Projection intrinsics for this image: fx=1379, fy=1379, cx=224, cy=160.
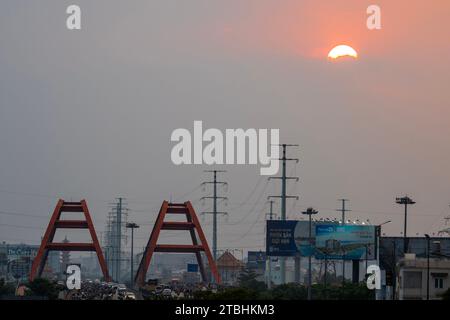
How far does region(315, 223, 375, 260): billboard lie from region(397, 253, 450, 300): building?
4217cm

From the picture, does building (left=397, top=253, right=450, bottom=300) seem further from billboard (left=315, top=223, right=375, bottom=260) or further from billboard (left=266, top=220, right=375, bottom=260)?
billboard (left=315, top=223, right=375, bottom=260)

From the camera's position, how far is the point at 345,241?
489 feet

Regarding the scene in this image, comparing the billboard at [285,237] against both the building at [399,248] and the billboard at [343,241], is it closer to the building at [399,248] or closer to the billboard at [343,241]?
the billboard at [343,241]

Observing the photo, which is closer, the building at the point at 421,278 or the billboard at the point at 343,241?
the building at the point at 421,278

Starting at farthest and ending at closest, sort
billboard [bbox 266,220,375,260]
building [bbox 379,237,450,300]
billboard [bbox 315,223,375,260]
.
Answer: billboard [bbox 315,223,375,260] → billboard [bbox 266,220,375,260] → building [bbox 379,237,450,300]

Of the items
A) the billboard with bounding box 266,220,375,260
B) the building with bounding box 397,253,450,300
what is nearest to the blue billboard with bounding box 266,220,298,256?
the billboard with bounding box 266,220,375,260

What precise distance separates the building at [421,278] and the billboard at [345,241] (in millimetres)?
42166

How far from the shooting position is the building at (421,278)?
103m

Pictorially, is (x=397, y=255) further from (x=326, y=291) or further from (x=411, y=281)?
(x=411, y=281)

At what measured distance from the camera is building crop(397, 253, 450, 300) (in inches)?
4067

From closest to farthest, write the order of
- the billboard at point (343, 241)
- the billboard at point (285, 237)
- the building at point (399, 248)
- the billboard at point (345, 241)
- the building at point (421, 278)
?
the building at point (421, 278) < the building at point (399, 248) < the billboard at point (343, 241) < the billboard at point (345, 241) < the billboard at point (285, 237)

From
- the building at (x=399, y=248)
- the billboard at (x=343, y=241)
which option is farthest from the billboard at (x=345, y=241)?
the building at (x=399, y=248)
